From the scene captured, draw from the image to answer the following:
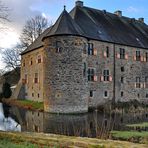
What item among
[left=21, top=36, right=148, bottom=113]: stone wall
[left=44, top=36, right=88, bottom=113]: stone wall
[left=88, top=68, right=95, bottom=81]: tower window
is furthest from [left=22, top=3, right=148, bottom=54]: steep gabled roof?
[left=88, top=68, right=95, bottom=81]: tower window

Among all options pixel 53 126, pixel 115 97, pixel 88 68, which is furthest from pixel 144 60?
pixel 53 126

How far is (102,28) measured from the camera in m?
28.8

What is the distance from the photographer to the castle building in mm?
22750

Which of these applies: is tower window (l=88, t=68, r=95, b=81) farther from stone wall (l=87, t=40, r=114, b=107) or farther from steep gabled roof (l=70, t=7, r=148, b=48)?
steep gabled roof (l=70, t=7, r=148, b=48)

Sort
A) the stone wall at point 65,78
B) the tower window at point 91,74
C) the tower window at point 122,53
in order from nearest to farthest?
the stone wall at point 65,78, the tower window at point 91,74, the tower window at point 122,53

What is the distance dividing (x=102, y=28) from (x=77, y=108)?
9.83m

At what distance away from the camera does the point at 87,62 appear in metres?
25.0

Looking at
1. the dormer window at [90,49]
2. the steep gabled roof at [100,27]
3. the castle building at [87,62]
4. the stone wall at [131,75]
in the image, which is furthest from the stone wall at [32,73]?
the stone wall at [131,75]

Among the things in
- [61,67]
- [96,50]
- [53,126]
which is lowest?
[53,126]

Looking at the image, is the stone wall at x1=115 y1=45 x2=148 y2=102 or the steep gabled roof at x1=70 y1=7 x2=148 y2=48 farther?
the stone wall at x1=115 y1=45 x2=148 y2=102

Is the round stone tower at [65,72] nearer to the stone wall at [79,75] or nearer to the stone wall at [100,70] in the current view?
the stone wall at [79,75]

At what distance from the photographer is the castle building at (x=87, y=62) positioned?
22.8m

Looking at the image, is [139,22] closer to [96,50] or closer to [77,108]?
[96,50]

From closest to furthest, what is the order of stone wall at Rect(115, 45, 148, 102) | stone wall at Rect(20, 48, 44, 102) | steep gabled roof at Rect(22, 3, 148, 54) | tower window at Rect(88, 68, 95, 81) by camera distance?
steep gabled roof at Rect(22, 3, 148, 54) → tower window at Rect(88, 68, 95, 81) → stone wall at Rect(115, 45, 148, 102) → stone wall at Rect(20, 48, 44, 102)
